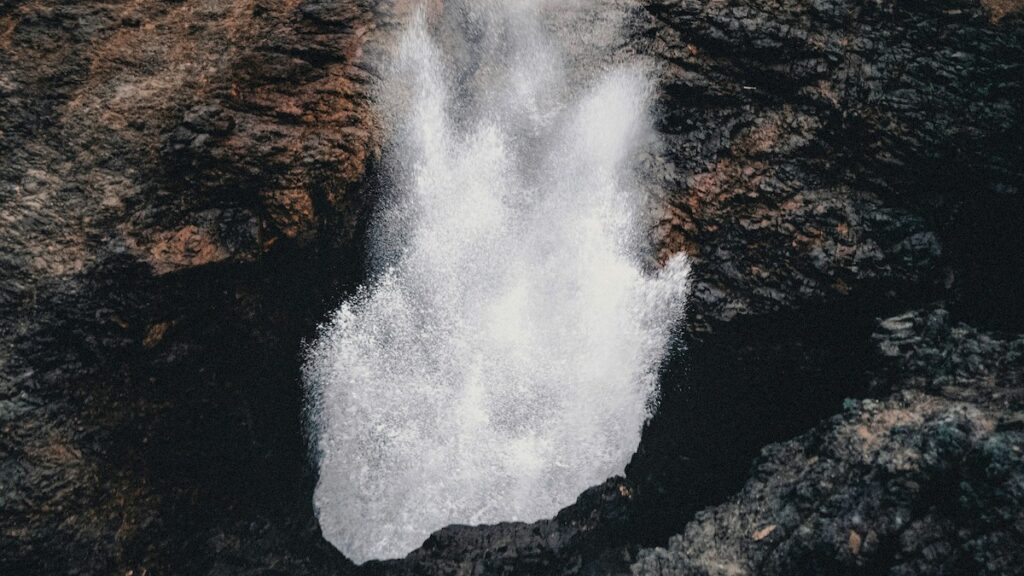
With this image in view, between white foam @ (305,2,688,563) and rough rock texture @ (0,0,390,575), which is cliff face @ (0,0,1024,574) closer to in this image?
rough rock texture @ (0,0,390,575)

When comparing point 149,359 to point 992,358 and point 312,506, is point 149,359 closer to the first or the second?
point 312,506

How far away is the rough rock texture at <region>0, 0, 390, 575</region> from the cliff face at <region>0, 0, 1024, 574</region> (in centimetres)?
3

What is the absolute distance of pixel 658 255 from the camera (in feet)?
23.2

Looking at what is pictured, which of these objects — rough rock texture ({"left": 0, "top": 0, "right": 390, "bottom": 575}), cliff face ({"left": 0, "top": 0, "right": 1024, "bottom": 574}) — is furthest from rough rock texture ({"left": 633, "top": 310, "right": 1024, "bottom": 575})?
rough rock texture ({"left": 0, "top": 0, "right": 390, "bottom": 575})

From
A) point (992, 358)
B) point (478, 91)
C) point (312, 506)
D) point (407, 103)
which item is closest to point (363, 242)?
point (407, 103)

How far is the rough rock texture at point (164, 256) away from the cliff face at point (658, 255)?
0.03 m

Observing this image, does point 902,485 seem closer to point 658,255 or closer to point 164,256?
point 658,255

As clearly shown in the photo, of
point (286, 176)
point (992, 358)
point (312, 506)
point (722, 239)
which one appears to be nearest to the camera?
point (992, 358)

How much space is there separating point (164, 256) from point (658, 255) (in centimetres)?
601

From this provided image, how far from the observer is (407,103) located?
696 cm

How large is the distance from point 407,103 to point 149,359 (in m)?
4.36

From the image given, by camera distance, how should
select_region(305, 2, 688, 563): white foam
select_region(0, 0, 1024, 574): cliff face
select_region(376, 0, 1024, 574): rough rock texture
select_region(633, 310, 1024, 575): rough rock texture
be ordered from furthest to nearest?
select_region(305, 2, 688, 563): white foam, select_region(376, 0, 1024, 574): rough rock texture, select_region(0, 0, 1024, 574): cliff face, select_region(633, 310, 1024, 575): rough rock texture

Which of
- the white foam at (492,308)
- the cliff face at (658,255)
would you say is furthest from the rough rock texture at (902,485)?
the white foam at (492,308)

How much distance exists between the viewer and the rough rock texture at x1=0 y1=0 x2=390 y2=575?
17.7 ft
